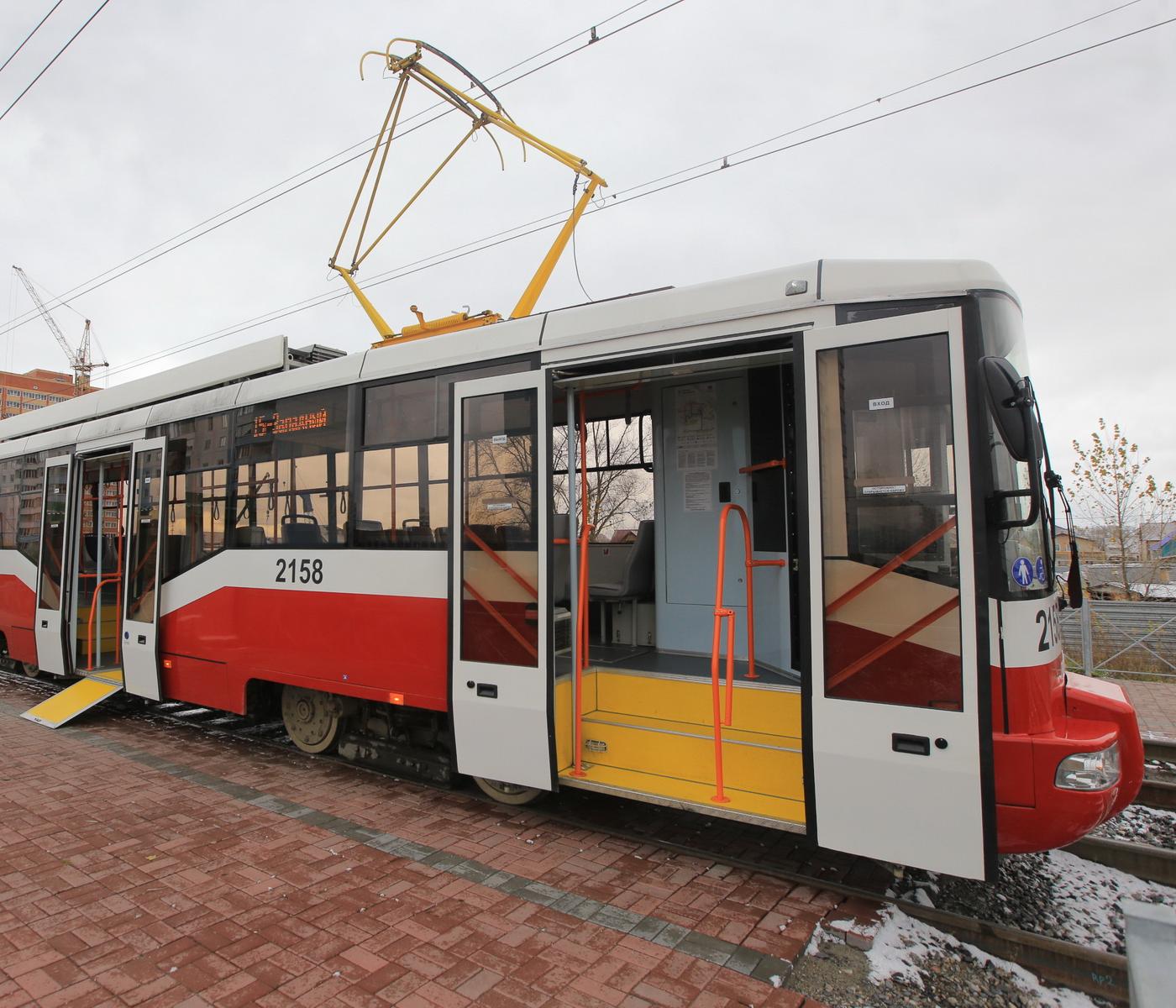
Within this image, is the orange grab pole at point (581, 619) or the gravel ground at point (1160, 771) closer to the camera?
the orange grab pole at point (581, 619)

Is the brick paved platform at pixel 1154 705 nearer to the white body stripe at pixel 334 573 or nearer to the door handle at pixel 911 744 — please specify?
the door handle at pixel 911 744

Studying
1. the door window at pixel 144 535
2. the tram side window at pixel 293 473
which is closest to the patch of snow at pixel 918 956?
the tram side window at pixel 293 473

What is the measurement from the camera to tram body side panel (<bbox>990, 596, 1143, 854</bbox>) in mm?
3098

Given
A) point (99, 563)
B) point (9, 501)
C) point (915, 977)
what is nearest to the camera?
point (915, 977)

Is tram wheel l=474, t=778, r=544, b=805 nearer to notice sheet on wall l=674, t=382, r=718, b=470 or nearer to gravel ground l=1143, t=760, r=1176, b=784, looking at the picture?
notice sheet on wall l=674, t=382, r=718, b=470

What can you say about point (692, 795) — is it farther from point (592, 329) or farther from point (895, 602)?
point (592, 329)

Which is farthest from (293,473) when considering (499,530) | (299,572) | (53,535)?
(53,535)

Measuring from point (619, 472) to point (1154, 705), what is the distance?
294 inches

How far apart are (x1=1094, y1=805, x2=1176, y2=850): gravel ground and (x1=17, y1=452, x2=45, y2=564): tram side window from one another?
10782mm

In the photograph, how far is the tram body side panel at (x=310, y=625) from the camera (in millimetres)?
4977

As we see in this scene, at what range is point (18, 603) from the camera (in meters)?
9.20

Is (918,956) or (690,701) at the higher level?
(690,701)

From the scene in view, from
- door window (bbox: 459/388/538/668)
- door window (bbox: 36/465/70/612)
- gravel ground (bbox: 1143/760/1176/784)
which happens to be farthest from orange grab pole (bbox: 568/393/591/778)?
door window (bbox: 36/465/70/612)

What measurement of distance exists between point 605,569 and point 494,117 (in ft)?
13.2
